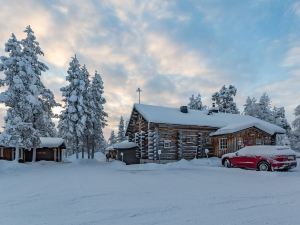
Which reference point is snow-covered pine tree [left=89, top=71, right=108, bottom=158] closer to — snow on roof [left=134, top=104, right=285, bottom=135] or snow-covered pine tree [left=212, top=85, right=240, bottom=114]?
snow on roof [left=134, top=104, right=285, bottom=135]

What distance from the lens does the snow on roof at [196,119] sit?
34969 millimetres

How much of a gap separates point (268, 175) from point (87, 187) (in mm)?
11273

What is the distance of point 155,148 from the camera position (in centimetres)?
3494

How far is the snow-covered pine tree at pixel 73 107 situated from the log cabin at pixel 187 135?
1102cm

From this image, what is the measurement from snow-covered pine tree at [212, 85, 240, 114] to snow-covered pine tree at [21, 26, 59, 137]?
41.0 metres

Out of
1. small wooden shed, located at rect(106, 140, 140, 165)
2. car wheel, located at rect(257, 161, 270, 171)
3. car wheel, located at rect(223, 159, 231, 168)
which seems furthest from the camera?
small wooden shed, located at rect(106, 140, 140, 165)

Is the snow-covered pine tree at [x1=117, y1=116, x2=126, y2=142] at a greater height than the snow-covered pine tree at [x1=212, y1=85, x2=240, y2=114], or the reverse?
the snow-covered pine tree at [x1=212, y1=85, x2=240, y2=114]

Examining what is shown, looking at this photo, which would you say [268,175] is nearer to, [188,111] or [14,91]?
[188,111]

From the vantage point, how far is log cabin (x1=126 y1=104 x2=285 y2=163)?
3491 cm

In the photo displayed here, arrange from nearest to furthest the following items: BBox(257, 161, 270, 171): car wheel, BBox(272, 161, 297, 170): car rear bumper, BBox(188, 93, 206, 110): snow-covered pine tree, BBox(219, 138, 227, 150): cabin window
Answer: BBox(272, 161, 297, 170): car rear bumper < BBox(257, 161, 270, 171): car wheel < BBox(219, 138, 227, 150): cabin window < BBox(188, 93, 206, 110): snow-covered pine tree

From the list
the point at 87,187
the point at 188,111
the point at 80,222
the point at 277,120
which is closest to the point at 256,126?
the point at 188,111

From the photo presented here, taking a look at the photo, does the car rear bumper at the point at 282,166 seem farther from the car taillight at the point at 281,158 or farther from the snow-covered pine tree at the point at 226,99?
the snow-covered pine tree at the point at 226,99

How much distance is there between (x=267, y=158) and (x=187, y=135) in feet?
47.6

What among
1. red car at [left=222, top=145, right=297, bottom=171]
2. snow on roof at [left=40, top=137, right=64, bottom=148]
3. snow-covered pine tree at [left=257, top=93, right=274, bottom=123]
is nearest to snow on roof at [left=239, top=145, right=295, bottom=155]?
red car at [left=222, top=145, right=297, bottom=171]
